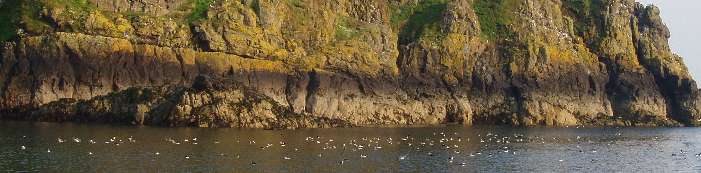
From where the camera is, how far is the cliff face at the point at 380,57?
276ft

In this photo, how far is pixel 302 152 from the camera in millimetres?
53719

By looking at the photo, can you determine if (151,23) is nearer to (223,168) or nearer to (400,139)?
(400,139)

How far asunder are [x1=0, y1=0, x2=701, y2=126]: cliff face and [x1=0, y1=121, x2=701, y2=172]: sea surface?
12.0m

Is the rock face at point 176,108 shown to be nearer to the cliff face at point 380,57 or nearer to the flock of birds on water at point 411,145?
the cliff face at point 380,57

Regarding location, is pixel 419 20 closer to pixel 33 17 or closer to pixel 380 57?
pixel 380 57

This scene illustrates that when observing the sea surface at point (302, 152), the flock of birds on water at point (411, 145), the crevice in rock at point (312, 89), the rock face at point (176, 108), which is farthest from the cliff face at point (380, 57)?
the flock of birds on water at point (411, 145)

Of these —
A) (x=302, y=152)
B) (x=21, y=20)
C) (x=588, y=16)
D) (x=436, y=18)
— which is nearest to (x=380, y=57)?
(x=436, y=18)

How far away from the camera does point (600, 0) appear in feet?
437

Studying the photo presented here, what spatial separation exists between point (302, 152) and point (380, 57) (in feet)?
183

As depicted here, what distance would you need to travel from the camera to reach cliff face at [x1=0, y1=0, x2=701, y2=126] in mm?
84000

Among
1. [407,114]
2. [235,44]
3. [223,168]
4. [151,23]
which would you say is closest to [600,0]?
[407,114]

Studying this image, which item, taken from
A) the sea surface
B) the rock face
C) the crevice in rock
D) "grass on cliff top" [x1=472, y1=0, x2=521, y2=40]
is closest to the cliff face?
the crevice in rock

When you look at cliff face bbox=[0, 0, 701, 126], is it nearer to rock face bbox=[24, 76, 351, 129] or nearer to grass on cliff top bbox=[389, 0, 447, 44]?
grass on cliff top bbox=[389, 0, 447, 44]

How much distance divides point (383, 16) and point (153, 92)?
50051 millimetres
